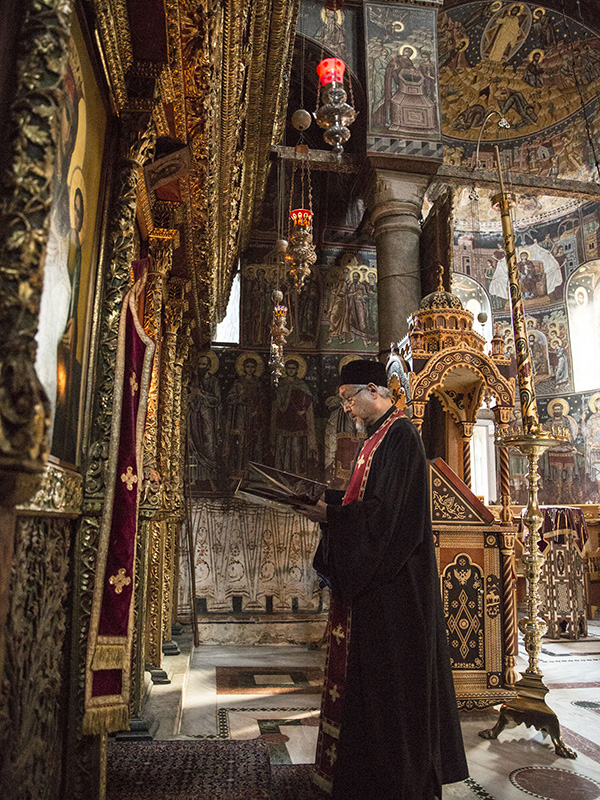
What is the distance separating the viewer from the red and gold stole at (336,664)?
2.76 metres

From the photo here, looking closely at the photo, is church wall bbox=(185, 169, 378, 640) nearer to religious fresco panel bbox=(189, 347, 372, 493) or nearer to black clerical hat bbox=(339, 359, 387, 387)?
religious fresco panel bbox=(189, 347, 372, 493)

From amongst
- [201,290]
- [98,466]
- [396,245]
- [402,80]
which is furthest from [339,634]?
[402,80]

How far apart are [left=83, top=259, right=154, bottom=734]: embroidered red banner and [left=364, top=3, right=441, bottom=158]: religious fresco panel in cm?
747

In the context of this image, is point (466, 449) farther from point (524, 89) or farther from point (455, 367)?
point (524, 89)

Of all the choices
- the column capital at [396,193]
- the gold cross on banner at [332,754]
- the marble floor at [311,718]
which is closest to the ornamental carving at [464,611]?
the marble floor at [311,718]

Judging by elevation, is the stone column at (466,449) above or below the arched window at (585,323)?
below

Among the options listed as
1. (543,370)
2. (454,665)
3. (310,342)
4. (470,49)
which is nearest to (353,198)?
(310,342)

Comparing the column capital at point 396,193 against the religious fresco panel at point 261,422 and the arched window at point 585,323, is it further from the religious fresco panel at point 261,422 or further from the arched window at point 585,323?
the arched window at point 585,323

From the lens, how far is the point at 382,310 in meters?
8.60

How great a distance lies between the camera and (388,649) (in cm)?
261

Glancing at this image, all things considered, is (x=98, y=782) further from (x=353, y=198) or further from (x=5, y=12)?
(x=353, y=198)

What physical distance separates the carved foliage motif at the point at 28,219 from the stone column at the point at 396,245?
7.34m

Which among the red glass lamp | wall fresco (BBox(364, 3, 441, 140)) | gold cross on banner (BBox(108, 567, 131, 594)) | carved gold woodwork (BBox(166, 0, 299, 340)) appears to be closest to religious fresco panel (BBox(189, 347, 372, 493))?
carved gold woodwork (BBox(166, 0, 299, 340))

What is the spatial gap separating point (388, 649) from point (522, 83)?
14484 millimetres
